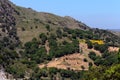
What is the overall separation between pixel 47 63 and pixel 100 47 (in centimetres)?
→ 2137

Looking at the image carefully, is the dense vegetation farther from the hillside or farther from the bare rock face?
the bare rock face

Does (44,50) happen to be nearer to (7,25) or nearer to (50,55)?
(50,55)

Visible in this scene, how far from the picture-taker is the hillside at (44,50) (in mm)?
149125

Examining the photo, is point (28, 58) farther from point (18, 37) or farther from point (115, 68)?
point (115, 68)

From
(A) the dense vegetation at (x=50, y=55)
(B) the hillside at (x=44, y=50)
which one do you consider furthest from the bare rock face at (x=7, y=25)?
(A) the dense vegetation at (x=50, y=55)

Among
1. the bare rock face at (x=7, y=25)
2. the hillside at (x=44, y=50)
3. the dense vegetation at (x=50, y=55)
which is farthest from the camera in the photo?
the bare rock face at (x=7, y=25)

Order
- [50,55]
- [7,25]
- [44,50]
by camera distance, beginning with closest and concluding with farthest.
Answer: [50,55] → [44,50] → [7,25]

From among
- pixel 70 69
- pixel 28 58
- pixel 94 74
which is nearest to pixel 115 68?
pixel 94 74

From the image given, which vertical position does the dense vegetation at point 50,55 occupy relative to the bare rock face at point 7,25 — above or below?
below

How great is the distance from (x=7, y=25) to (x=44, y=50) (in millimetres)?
19454

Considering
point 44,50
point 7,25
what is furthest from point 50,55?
point 7,25

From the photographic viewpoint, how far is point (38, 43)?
17662cm

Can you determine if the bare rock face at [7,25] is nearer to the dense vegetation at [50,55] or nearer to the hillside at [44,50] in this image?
the hillside at [44,50]

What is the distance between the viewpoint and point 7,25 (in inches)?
7215
